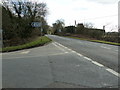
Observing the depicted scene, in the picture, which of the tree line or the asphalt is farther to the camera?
the tree line

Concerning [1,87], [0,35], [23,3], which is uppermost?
[23,3]

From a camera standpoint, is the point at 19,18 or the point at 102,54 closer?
the point at 102,54

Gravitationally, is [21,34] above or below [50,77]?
above

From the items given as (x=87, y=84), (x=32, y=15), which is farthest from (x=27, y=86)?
(x=32, y=15)

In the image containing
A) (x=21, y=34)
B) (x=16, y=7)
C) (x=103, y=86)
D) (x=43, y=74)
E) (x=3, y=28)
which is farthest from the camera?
(x=16, y=7)

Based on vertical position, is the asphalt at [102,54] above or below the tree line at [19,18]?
below

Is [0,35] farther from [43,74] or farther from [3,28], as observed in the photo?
[43,74]

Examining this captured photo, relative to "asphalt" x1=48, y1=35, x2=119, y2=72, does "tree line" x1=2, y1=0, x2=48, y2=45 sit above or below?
above

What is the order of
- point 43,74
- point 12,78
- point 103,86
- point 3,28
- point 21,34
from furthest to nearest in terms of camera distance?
point 21,34 < point 3,28 < point 43,74 < point 12,78 < point 103,86

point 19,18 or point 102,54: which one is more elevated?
point 19,18

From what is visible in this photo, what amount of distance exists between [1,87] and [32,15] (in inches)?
1055

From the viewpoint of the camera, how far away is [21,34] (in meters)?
25.4

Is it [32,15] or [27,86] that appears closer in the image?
[27,86]

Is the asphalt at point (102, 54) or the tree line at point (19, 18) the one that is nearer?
the asphalt at point (102, 54)
